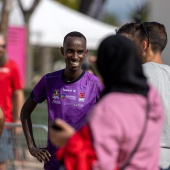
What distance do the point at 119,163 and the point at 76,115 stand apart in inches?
71.7

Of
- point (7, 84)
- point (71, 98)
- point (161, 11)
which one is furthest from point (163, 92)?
point (161, 11)

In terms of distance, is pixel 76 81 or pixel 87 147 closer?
pixel 87 147

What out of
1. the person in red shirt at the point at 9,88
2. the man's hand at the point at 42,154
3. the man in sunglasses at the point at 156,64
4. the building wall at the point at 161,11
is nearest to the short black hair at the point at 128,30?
the man in sunglasses at the point at 156,64

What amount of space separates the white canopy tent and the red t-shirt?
11502mm

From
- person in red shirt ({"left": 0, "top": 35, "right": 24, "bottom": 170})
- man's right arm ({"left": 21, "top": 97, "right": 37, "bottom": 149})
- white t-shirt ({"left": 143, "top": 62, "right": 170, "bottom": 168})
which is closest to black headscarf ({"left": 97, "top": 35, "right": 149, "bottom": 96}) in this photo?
white t-shirt ({"left": 143, "top": 62, "right": 170, "bottom": 168})

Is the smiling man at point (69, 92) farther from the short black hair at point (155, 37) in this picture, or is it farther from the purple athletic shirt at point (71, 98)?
the short black hair at point (155, 37)

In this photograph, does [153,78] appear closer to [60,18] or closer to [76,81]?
[76,81]

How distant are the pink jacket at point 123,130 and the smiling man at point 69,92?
1722 millimetres

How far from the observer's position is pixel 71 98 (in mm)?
5859

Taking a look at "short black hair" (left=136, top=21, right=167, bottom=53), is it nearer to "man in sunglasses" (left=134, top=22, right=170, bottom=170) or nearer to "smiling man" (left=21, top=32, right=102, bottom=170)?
"man in sunglasses" (left=134, top=22, right=170, bottom=170)

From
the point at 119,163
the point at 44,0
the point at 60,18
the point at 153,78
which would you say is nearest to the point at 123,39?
the point at 119,163

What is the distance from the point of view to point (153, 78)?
5426 millimetres

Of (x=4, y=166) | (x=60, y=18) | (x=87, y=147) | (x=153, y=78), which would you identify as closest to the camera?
(x=87, y=147)

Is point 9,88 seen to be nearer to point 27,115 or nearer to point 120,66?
point 27,115
